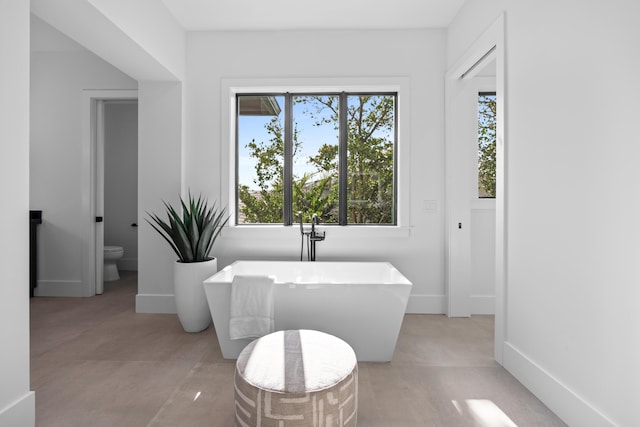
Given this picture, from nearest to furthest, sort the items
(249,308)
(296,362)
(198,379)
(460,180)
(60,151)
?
(296,362)
(198,379)
(249,308)
(460,180)
(60,151)

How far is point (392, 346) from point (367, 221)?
150 centimetres

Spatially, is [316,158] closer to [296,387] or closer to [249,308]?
[249,308]

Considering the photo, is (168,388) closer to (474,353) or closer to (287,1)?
(474,353)

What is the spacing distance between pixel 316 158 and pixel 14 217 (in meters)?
2.53

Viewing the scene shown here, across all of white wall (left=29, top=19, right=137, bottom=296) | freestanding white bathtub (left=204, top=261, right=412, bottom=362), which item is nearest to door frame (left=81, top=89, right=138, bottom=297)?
white wall (left=29, top=19, right=137, bottom=296)

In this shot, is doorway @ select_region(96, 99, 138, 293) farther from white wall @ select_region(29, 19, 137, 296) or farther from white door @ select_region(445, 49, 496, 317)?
white door @ select_region(445, 49, 496, 317)

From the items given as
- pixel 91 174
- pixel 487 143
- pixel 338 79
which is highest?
pixel 338 79

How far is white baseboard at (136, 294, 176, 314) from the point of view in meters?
3.34

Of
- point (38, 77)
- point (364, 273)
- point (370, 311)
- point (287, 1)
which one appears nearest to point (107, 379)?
point (370, 311)

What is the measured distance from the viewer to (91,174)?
3861 mm

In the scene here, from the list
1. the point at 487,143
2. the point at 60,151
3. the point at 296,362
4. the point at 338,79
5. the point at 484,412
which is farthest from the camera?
the point at 60,151

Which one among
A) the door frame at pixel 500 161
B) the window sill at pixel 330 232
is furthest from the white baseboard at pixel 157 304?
the door frame at pixel 500 161

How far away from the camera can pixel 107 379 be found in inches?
83.1

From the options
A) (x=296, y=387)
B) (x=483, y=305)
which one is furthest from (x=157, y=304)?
(x=483, y=305)
